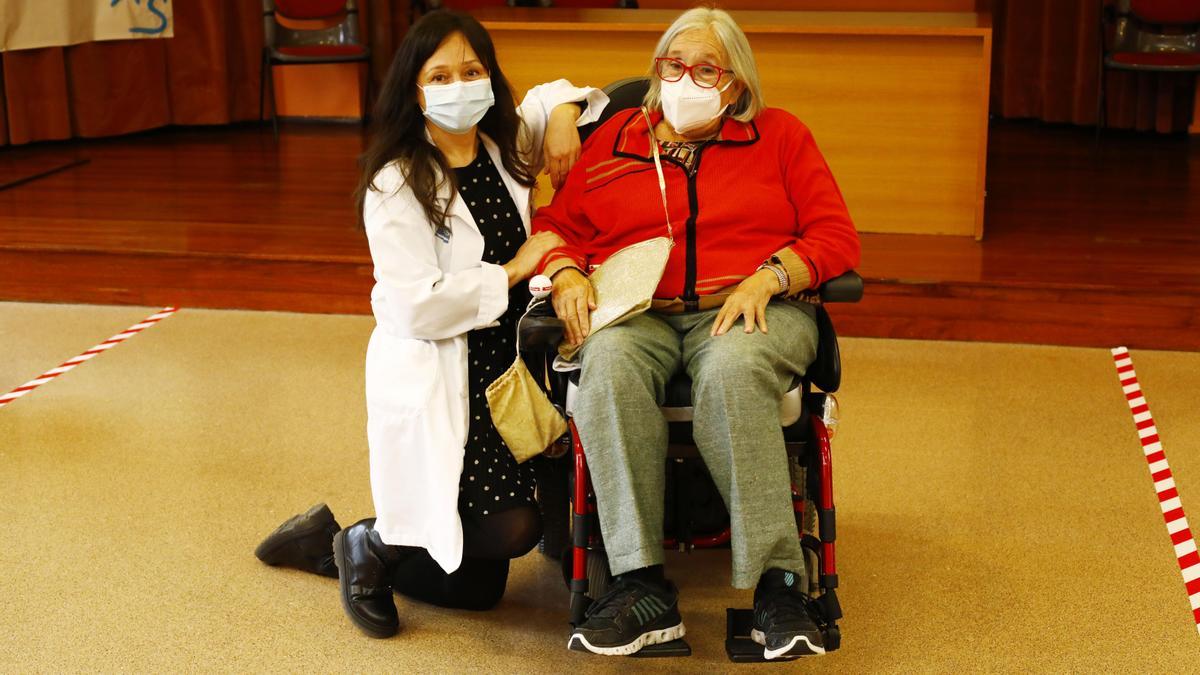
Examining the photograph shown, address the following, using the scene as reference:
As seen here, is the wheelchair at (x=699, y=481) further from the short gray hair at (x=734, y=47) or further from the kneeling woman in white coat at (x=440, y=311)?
the short gray hair at (x=734, y=47)

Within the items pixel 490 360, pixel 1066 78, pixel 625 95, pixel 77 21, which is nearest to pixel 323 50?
pixel 77 21

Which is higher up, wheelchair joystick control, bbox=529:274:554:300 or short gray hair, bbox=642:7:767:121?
short gray hair, bbox=642:7:767:121

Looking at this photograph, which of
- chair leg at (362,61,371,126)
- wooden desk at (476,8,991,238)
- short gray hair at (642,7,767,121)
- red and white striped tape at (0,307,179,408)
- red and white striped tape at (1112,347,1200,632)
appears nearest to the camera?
short gray hair at (642,7,767,121)

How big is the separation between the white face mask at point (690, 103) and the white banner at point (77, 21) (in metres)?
4.31

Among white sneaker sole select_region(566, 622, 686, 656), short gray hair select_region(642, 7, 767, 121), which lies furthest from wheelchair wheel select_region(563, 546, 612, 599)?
short gray hair select_region(642, 7, 767, 121)

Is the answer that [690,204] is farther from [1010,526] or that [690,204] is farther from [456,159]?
[1010,526]

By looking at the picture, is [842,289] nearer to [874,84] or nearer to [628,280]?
[628,280]

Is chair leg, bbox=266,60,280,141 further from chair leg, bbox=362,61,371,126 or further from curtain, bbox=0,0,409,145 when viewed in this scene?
chair leg, bbox=362,61,371,126

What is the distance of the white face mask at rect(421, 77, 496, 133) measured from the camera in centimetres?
241

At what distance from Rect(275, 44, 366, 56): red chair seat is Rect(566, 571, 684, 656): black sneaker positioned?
4.77m

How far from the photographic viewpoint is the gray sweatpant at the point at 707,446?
88.5 inches

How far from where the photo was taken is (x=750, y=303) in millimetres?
2434

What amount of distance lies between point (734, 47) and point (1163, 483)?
144 cm

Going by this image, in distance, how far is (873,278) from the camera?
13.7 ft
